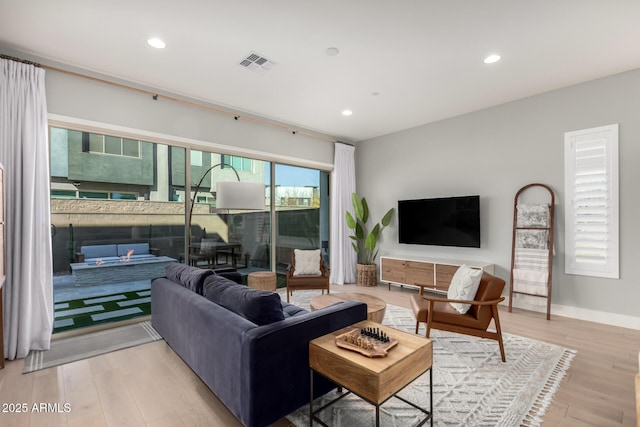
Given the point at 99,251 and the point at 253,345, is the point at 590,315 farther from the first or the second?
the point at 99,251

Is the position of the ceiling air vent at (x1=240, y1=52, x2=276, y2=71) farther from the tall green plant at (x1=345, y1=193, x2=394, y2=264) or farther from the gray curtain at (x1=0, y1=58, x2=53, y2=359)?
the tall green plant at (x1=345, y1=193, x2=394, y2=264)

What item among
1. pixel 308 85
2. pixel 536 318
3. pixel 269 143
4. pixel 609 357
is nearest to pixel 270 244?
pixel 269 143

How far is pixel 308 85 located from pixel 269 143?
1482mm

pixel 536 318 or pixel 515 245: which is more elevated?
pixel 515 245

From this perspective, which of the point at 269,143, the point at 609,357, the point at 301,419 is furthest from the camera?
the point at 269,143

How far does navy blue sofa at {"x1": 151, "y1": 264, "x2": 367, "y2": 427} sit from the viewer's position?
1.63 metres

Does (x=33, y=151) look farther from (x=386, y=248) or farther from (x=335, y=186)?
(x=386, y=248)

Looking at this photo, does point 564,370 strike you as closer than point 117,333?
Yes

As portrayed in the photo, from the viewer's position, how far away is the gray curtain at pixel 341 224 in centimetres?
580

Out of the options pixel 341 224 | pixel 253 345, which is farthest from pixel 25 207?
pixel 341 224

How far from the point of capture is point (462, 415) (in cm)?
190

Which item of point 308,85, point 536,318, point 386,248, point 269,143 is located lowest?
point 536,318

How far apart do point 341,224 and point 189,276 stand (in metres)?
3.64

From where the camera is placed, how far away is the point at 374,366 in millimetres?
1480
